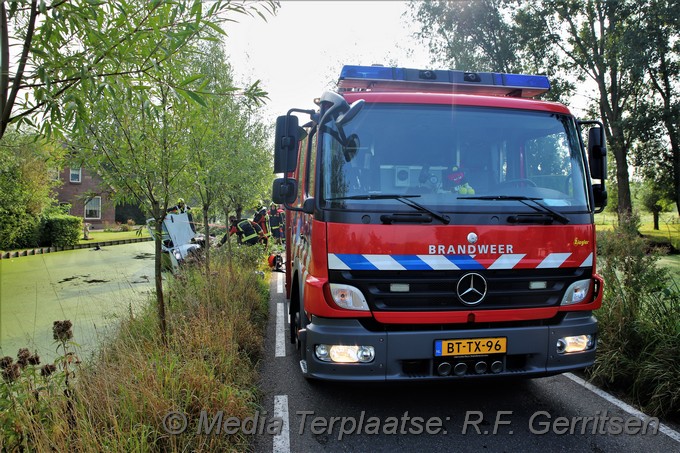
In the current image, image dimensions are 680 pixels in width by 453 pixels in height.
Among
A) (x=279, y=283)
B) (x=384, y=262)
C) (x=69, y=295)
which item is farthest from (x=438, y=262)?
(x=69, y=295)

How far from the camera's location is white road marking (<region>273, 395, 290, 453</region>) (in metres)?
3.13

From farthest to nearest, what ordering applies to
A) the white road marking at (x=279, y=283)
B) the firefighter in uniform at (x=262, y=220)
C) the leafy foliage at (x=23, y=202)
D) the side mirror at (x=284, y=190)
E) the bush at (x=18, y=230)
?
the bush at (x=18, y=230), the leafy foliage at (x=23, y=202), the firefighter in uniform at (x=262, y=220), the white road marking at (x=279, y=283), the side mirror at (x=284, y=190)

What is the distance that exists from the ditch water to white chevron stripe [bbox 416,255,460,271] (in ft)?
10.3

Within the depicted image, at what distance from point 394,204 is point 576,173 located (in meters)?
1.68

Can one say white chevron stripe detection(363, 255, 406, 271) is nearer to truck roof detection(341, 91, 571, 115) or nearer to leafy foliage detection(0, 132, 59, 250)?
truck roof detection(341, 91, 571, 115)

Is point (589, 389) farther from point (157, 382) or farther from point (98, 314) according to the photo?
point (98, 314)

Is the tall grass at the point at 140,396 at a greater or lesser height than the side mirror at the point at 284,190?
lesser

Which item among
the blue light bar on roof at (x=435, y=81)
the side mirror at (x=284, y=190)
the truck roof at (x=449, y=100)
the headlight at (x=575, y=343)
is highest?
the blue light bar on roof at (x=435, y=81)

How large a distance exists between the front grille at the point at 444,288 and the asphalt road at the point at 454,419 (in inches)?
27.0

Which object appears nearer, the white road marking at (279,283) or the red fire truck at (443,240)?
the red fire truck at (443,240)

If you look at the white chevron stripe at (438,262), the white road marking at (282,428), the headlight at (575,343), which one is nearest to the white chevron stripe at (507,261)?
the white chevron stripe at (438,262)

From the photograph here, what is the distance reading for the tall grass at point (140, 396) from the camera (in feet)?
8.42

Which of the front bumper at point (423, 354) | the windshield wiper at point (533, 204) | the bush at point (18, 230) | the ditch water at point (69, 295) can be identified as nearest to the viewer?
the front bumper at point (423, 354)

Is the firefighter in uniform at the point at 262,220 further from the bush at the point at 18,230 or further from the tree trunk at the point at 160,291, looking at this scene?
the bush at the point at 18,230
